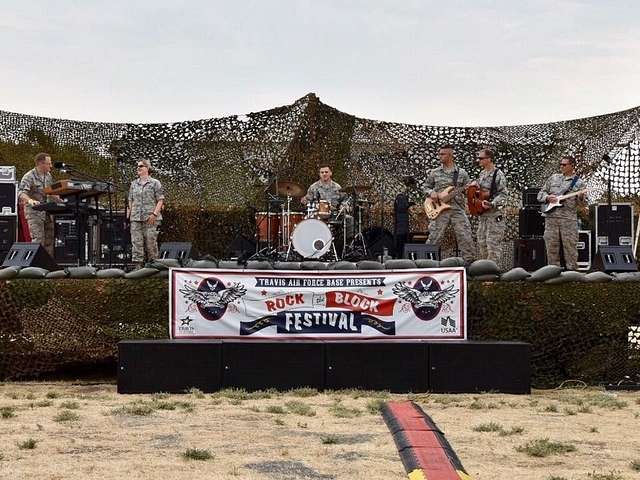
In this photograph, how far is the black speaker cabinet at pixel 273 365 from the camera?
11.1 metres

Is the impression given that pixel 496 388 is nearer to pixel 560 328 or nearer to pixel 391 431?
pixel 560 328

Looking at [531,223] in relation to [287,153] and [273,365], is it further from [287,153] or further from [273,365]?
[273,365]

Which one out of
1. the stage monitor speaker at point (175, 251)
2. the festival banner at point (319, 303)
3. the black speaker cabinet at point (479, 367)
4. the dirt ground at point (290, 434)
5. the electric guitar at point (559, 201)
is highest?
the electric guitar at point (559, 201)

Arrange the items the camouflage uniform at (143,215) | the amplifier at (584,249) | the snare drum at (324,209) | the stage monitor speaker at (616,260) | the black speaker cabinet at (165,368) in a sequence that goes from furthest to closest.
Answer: the amplifier at (584,249) → the snare drum at (324,209) → the camouflage uniform at (143,215) → the stage monitor speaker at (616,260) → the black speaker cabinet at (165,368)

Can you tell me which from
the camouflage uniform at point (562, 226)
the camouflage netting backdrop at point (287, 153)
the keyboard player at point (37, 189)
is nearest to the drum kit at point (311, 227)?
the camouflage netting backdrop at point (287, 153)

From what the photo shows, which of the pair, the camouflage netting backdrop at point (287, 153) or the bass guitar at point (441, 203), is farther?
the camouflage netting backdrop at point (287, 153)

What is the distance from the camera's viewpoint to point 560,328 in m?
11.9

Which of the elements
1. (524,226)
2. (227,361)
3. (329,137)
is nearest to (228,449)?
(227,361)

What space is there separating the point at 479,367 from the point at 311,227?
4697 millimetres

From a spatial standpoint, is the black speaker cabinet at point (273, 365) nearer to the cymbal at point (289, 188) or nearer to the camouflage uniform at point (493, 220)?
the camouflage uniform at point (493, 220)

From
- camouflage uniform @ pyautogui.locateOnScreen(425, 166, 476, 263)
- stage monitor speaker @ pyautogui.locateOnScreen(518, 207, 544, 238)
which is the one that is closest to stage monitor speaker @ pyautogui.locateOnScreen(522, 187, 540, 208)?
stage monitor speaker @ pyautogui.locateOnScreen(518, 207, 544, 238)

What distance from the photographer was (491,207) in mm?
14641

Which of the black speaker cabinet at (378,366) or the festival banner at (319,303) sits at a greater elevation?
the festival banner at (319,303)

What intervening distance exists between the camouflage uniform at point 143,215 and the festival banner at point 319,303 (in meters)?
3.24
